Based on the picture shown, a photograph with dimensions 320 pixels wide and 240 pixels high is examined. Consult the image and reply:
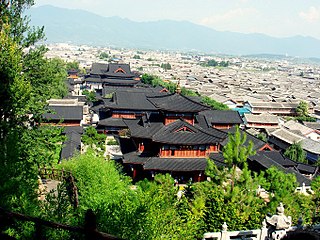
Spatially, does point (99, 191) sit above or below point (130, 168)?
above

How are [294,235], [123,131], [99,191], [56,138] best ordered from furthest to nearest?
1. [123,131]
2. [56,138]
3. [99,191]
4. [294,235]

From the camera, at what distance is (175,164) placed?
20656 mm

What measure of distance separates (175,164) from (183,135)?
190cm

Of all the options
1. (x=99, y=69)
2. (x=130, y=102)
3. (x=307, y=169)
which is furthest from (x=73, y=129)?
(x=99, y=69)

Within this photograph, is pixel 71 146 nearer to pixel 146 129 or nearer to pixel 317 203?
pixel 146 129

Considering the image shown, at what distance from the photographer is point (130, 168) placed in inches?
901

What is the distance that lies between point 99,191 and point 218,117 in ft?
81.0

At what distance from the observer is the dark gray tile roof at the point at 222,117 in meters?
36.6

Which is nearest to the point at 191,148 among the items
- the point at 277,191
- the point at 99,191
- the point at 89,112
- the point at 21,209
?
the point at 277,191

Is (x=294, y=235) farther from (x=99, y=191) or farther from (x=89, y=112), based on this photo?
(x=89, y=112)

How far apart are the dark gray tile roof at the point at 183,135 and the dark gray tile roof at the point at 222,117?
15264mm

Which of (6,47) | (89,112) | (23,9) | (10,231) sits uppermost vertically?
(23,9)

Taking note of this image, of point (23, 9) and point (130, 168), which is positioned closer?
point (23, 9)

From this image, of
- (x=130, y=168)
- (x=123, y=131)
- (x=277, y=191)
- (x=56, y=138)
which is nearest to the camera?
(x=56, y=138)
